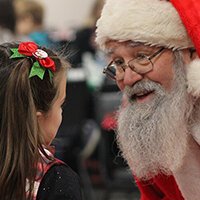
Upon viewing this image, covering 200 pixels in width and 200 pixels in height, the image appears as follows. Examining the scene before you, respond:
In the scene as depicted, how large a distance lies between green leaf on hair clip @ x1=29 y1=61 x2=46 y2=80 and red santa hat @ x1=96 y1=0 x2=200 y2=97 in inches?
9.4

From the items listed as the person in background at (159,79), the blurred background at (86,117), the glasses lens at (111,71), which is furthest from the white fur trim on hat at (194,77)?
the blurred background at (86,117)

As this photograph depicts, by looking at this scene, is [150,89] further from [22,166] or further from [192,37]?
[22,166]

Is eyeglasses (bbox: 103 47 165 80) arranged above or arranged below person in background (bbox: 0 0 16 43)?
above

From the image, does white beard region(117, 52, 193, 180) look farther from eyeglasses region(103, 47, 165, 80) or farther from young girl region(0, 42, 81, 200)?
young girl region(0, 42, 81, 200)

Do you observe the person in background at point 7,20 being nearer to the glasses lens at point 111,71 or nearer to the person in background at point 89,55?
the person in background at point 89,55

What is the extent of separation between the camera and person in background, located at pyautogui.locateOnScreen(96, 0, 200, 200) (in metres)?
2.00

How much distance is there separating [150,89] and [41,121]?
325 millimetres

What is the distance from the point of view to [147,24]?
2014 millimetres

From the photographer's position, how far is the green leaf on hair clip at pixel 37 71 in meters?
1.92

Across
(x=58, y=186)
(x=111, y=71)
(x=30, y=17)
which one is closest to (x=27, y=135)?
(x=58, y=186)

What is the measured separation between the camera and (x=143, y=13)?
202 centimetres

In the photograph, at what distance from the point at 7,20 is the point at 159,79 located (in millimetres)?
2423

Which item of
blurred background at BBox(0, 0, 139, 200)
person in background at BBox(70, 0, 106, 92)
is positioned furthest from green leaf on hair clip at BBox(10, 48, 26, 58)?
person in background at BBox(70, 0, 106, 92)

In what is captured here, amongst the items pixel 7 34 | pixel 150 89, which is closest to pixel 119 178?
pixel 7 34
